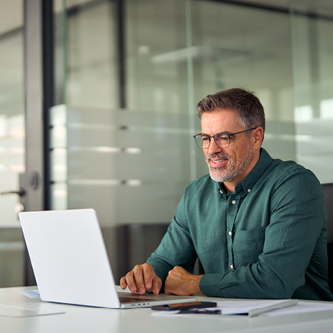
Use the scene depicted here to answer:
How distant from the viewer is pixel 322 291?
5.41ft

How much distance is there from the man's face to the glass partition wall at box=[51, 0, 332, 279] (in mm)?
1461

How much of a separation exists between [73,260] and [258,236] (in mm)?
646

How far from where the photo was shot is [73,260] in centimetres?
122

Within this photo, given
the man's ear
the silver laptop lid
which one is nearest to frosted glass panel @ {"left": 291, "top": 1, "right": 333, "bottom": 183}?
the man's ear

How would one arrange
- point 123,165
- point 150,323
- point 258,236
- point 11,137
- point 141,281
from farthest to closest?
1. point 11,137
2. point 123,165
3. point 258,236
4. point 141,281
5. point 150,323

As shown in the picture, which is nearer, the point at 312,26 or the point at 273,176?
the point at 273,176

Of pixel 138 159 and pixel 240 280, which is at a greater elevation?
pixel 138 159

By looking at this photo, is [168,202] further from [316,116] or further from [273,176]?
[273,176]

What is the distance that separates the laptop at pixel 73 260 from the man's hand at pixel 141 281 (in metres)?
0.21

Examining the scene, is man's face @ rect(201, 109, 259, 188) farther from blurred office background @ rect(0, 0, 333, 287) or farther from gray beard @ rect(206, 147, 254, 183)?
blurred office background @ rect(0, 0, 333, 287)

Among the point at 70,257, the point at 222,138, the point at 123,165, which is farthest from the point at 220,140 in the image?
the point at 123,165

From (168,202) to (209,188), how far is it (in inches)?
55.8

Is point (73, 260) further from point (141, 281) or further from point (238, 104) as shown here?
point (238, 104)

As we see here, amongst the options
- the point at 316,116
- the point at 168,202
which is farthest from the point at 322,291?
the point at 168,202
